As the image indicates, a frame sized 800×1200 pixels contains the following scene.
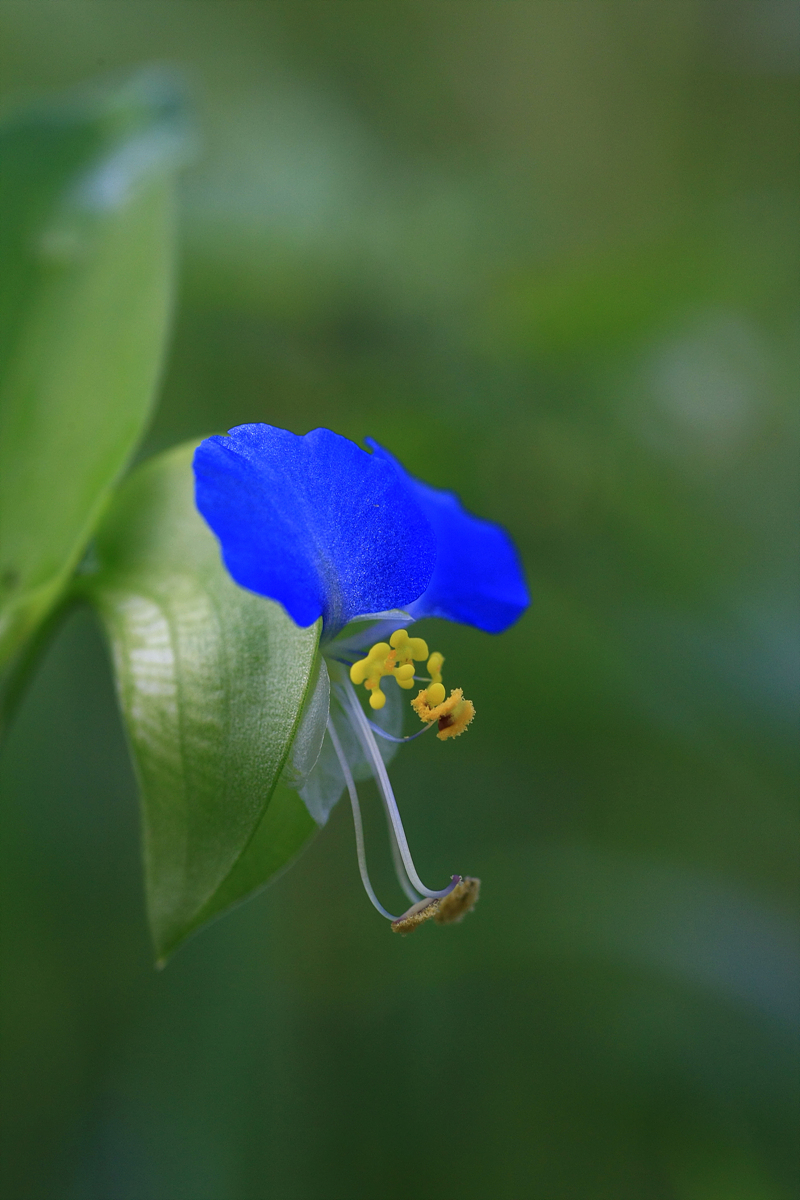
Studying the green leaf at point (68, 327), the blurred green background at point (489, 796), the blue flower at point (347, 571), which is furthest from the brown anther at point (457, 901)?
the blurred green background at point (489, 796)

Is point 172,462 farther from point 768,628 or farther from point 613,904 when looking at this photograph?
point 613,904

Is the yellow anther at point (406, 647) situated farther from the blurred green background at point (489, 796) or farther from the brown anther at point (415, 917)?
the blurred green background at point (489, 796)

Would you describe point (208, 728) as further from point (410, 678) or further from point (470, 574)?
point (470, 574)

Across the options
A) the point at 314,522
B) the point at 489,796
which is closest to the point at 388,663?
the point at 314,522

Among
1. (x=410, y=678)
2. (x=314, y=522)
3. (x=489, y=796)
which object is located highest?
(x=314, y=522)

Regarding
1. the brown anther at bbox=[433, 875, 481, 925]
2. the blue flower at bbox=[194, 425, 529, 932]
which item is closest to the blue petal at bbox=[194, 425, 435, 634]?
the blue flower at bbox=[194, 425, 529, 932]

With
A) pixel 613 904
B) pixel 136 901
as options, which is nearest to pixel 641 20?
pixel 613 904

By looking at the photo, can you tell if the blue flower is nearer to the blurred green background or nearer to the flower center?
the flower center
